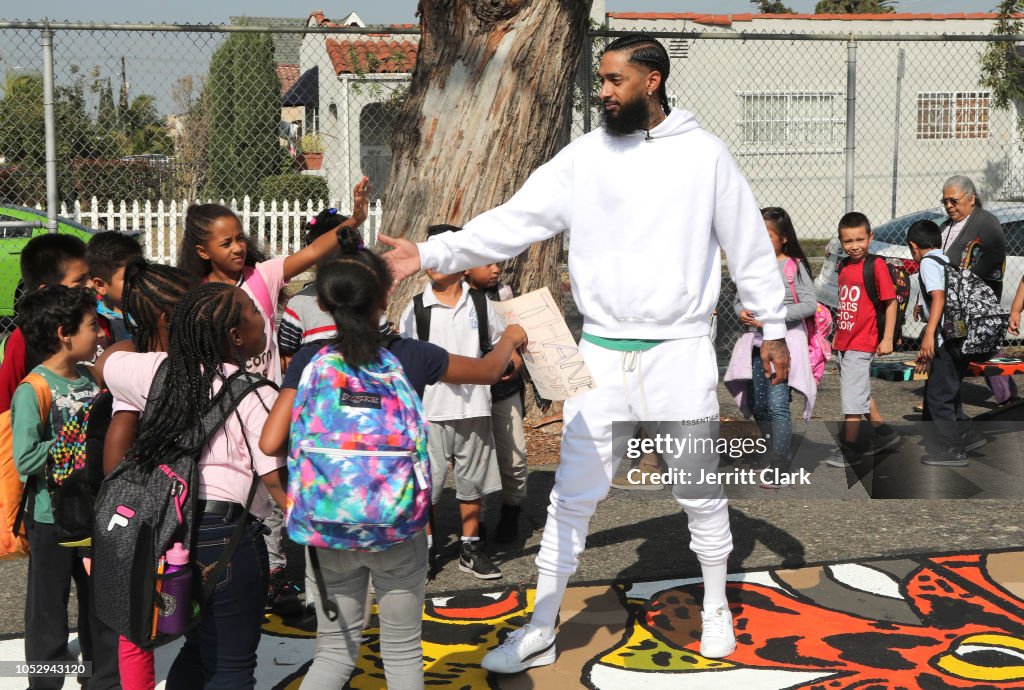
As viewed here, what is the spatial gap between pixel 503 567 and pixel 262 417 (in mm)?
2326

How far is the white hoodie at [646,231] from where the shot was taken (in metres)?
4.09

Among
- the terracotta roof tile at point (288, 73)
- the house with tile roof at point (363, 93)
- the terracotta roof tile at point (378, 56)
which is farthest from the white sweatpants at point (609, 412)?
the terracotta roof tile at point (288, 73)

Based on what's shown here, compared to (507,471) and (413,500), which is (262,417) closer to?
(413,500)

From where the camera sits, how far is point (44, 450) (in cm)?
373

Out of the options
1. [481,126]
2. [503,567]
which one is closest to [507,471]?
[503,567]

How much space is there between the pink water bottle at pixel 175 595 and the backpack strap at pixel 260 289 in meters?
1.54

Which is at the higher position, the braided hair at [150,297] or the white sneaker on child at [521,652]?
the braided hair at [150,297]

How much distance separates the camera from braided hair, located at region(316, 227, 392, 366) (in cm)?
322

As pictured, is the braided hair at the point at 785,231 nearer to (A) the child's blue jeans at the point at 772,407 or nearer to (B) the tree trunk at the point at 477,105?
(A) the child's blue jeans at the point at 772,407

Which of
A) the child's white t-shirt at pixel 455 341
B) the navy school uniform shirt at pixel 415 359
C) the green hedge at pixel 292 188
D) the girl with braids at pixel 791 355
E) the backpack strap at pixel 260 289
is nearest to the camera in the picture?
the navy school uniform shirt at pixel 415 359

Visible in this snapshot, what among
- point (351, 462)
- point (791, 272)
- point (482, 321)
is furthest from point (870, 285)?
point (351, 462)

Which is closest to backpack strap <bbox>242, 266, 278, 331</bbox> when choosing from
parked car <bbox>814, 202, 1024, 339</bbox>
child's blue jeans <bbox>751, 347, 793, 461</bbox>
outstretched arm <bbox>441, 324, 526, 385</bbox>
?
outstretched arm <bbox>441, 324, 526, 385</bbox>

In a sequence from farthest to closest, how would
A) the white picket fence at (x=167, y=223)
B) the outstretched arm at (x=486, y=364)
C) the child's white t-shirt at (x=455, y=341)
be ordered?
the white picket fence at (x=167, y=223)
the child's white t-shirt at (x=455, y=341)
the outstretched arm at (x=486, y=364)

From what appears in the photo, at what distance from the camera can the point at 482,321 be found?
537cm
